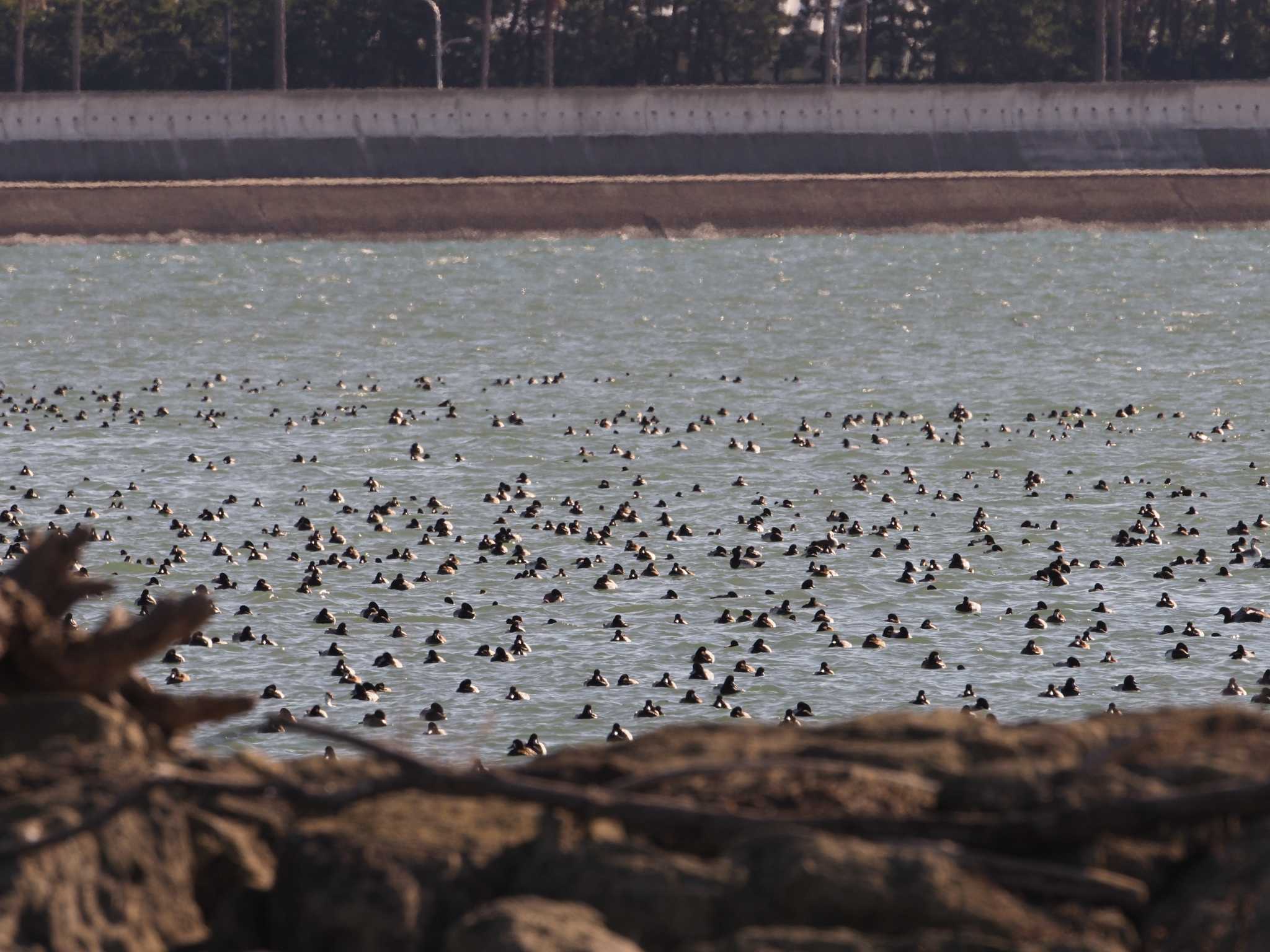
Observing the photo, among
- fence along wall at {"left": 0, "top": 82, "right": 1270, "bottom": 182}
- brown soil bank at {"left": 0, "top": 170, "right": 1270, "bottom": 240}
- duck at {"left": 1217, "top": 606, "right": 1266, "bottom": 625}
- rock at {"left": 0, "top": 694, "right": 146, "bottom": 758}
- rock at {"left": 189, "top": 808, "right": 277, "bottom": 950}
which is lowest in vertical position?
duck at {"left": 1217, "top": 606, "right": 1266, "bottom": 625}

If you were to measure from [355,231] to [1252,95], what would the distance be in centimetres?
4173

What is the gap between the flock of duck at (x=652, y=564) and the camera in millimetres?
19781

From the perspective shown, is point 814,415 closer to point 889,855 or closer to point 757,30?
point 889,855

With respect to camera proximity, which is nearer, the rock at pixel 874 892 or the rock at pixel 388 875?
the rock at pixel 874 892

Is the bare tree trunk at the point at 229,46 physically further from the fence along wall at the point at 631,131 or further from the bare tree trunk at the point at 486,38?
the fence along wall at the point at 631,131

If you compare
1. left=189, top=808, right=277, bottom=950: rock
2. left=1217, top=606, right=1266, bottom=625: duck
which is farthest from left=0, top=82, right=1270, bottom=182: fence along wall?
left=189, top=808, right=277, bottom=950: rock

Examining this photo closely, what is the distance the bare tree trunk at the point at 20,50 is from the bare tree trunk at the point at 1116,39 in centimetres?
5484

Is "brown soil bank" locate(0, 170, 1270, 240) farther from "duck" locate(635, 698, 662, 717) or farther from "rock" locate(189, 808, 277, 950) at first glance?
"rock" locate(189, 808, 277, 950)

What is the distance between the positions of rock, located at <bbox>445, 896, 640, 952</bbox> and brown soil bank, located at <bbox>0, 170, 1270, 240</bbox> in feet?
273

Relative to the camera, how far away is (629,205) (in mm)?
90000

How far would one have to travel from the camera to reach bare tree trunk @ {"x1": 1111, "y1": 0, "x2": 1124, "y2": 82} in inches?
4464

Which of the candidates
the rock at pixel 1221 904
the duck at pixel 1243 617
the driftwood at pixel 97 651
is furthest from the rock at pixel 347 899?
the duck at pixel 1243 617

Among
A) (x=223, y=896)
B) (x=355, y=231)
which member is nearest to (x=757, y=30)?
(x=355, y=231)

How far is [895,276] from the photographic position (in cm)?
8231
